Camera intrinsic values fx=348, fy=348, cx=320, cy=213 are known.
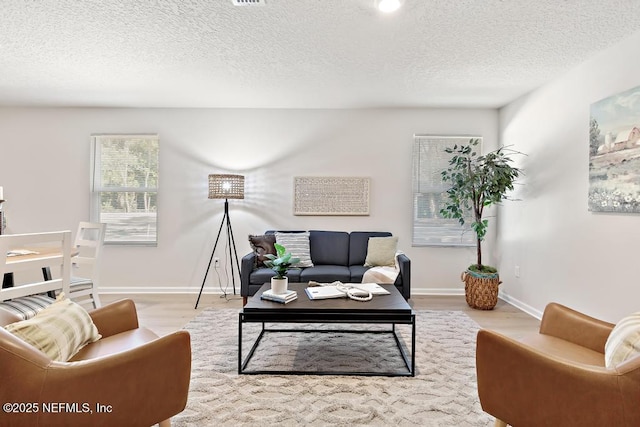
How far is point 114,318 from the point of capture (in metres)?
1.99

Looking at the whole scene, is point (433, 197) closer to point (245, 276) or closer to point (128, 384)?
point (245, 276)

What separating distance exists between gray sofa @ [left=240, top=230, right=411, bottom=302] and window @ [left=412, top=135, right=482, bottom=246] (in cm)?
60

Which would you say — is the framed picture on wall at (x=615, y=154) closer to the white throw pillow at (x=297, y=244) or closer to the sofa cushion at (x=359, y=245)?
the sofa cushion at (x=359, y=245)

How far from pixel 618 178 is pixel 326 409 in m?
2.78

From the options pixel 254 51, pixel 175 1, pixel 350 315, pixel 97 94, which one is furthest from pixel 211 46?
pixel 350 315

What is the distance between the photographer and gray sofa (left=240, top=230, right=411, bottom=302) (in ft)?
12.2

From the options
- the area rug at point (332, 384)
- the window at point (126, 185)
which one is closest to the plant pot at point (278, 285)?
the area rug at point (332, 384)

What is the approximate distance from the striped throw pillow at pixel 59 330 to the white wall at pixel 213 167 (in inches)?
118

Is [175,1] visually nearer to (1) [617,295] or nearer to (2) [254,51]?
(2) [254,51]

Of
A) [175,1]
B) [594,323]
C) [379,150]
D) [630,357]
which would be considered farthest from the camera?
[379,150]

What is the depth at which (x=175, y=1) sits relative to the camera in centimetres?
229

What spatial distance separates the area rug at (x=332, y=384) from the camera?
76.0 inches

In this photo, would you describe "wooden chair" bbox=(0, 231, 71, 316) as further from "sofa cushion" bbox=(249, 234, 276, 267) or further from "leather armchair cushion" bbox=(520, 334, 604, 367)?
"leather armchair cushion" bbox=(520, 334, 604, 367)

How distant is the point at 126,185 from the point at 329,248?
2.90 m
